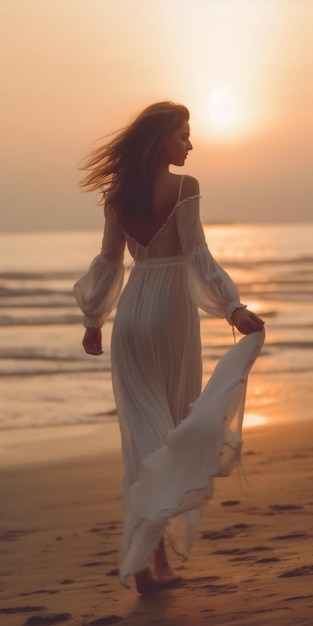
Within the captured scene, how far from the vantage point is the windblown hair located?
16.4 feet

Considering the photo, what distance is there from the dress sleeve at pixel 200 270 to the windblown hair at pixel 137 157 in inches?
7.5

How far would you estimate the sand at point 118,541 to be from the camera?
15.3ft

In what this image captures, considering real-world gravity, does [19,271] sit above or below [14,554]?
below

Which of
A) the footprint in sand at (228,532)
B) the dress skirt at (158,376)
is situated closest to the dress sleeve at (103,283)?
the dress skirt at (158,376)

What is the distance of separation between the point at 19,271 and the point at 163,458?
36296 millimetres

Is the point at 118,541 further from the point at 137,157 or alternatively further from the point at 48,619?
the point at 137,157

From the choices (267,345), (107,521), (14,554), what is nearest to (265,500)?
(107,521)

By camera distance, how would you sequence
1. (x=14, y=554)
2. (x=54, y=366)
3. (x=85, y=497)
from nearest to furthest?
1. (x=14, y=554)
2. (x=85, y=497)
3. (x=54, y=366)

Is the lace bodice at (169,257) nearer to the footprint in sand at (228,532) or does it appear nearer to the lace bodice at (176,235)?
the lace bodice at (176,235)

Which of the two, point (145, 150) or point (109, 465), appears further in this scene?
point (109, 465)

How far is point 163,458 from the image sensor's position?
187 inches

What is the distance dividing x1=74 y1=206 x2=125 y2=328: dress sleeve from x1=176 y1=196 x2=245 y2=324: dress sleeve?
1.37 feet

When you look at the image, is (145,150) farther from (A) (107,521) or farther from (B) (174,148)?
(A) (107,521)

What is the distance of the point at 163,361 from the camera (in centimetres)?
504
